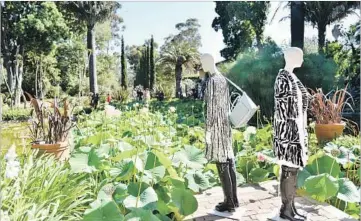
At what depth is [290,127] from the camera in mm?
2623

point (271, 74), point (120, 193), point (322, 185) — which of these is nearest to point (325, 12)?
point (271, 74)

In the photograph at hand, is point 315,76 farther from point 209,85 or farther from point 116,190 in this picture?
point 116,190

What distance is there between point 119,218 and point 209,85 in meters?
1.15

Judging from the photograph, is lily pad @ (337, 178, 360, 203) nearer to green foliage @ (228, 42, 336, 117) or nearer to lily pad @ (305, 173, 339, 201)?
lily pad @ (305, 173, 339, 201)

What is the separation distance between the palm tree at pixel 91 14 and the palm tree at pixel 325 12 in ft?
29.3

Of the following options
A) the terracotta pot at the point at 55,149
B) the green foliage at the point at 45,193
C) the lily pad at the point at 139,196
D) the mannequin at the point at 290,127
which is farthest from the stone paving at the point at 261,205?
the terracotta pot at the point at 55,149

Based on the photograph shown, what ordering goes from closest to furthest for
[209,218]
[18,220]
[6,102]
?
[18,220]
[209,218]
[6,102]

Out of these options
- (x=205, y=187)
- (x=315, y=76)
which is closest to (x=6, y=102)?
(x=315, y=76)

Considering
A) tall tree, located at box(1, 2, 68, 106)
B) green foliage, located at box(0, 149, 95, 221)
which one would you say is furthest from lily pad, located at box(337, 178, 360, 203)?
tall tree, located at box(1, 2, 68, 106)

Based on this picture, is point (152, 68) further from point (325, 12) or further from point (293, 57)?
point (293, 57)

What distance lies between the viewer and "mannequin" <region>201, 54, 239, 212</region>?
9.24 feet

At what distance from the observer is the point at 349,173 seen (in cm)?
393

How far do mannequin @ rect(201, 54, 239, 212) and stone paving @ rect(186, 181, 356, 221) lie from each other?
151 mm

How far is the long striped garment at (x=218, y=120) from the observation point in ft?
9.24
